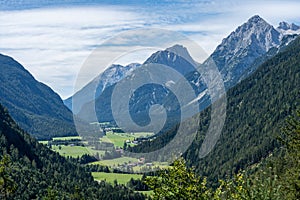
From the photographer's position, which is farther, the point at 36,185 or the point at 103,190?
the point at 103,190

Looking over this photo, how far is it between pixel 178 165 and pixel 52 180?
505 ft

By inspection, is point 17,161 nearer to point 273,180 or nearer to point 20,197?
point 20,197

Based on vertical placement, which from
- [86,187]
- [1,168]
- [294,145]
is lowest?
[86,187]

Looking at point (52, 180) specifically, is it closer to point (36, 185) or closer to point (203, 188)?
point (36, 185)

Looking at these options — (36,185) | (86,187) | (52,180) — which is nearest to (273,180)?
(36,185)

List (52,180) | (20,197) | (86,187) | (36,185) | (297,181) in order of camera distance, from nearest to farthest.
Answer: (297,181)
(20,197)
(36,185)
(52,180)
(86,187)

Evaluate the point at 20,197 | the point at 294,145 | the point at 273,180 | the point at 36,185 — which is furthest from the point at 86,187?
the point at 273,180

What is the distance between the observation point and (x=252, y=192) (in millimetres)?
31000

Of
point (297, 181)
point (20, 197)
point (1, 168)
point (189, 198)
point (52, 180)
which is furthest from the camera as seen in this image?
point (52, 180)

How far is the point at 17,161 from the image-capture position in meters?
183

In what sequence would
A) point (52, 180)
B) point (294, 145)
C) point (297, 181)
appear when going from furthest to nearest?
point (52, 180) < point (294, 145) < point (297, 181)

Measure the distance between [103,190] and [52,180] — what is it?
22.8 m

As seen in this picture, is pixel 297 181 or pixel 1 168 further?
pixel 1 168

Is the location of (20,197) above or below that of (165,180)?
below
